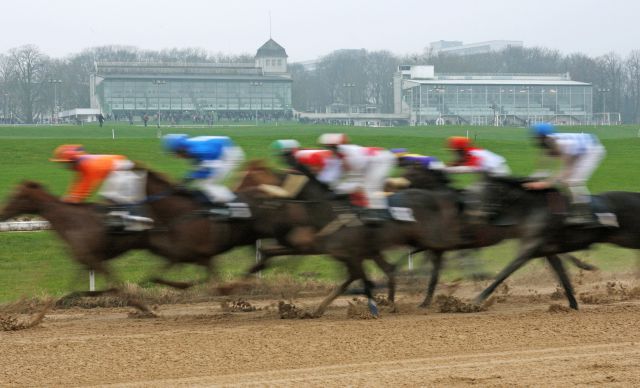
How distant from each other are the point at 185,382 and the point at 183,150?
3608 mm

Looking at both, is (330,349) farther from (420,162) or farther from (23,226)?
(23,226)

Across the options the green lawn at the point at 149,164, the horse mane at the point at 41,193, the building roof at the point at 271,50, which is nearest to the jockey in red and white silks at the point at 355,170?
the green lawn at the point at 149,164

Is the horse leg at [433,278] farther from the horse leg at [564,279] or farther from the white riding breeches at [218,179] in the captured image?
the white riding breeches at [218,179]

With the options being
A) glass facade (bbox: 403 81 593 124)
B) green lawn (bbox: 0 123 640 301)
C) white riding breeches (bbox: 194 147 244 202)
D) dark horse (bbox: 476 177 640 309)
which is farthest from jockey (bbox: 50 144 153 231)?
glass facade (bbox: 403 81 593 124)

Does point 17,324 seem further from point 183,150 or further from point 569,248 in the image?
point 569,248

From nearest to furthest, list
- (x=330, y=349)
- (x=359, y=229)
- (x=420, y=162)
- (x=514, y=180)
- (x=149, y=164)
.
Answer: (x=330, y=349)
(x=359, y=229)
(x=514, y=180)
(x=420, y=162)
(x=149, y=164)

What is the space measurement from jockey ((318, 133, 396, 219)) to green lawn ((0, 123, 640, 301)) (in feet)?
4.18

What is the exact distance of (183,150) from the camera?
10.8 meters

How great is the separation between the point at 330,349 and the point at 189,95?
7510cm

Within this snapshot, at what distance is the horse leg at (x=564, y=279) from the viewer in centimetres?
1135

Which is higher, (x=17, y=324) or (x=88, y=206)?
(x=88, y=206)

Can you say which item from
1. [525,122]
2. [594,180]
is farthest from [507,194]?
[525,122]

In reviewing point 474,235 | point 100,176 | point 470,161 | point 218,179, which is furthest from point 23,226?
point 474,235

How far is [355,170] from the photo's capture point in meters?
10.9
